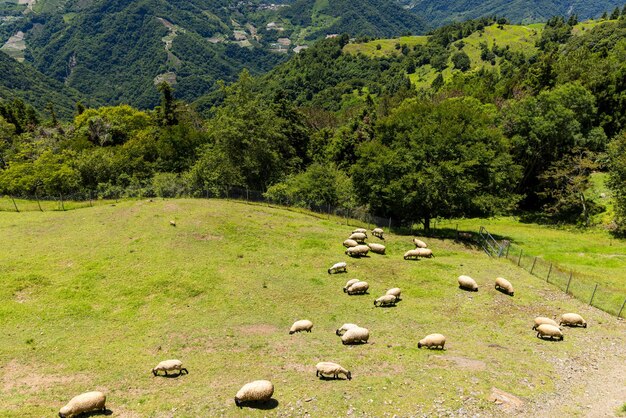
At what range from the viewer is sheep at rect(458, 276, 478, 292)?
26378 millimetres

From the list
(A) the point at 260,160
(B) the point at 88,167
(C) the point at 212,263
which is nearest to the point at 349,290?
(C) the point at 212,263

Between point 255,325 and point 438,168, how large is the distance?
27917mm

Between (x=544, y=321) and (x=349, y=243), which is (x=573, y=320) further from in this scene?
(x=349, y=243)

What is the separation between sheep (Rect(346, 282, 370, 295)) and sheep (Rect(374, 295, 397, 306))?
65.5 inches

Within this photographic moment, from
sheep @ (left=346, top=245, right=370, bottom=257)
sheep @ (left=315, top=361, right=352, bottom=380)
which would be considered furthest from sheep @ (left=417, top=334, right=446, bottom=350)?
sheep @ (left=346, top=245, right=370, bottom=257)

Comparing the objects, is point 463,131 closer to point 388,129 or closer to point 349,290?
point 388,129

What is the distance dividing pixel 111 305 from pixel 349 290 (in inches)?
594

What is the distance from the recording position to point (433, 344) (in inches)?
741

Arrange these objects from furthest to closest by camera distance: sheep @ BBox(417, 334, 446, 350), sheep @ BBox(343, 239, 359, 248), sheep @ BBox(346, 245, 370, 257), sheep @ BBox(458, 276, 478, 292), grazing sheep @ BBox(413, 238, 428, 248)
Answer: grazing sheep @ BBox(413, 238, 428, 248) → sheep @ BBox(343, 239, 359, 248) → sheep @ BBox(346, 245, 370, 257) → sheep @ BBox(458, 276, 478, 292) → sheep @ BBox(417, 334, 446, 350)

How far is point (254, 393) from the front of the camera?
14180 mm

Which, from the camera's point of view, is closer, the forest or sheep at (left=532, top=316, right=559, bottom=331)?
sheep at (left=532, top=316, right=559, bottom=331)

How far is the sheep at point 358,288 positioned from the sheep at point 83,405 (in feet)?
51.2

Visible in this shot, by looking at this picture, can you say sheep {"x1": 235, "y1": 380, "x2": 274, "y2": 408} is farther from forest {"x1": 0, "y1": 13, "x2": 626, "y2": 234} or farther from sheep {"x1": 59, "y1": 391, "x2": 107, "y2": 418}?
forest {"x1": 0, "y1": 13, "x2": 626, "y2": 234}

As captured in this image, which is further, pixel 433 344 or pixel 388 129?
pixel 388 129
